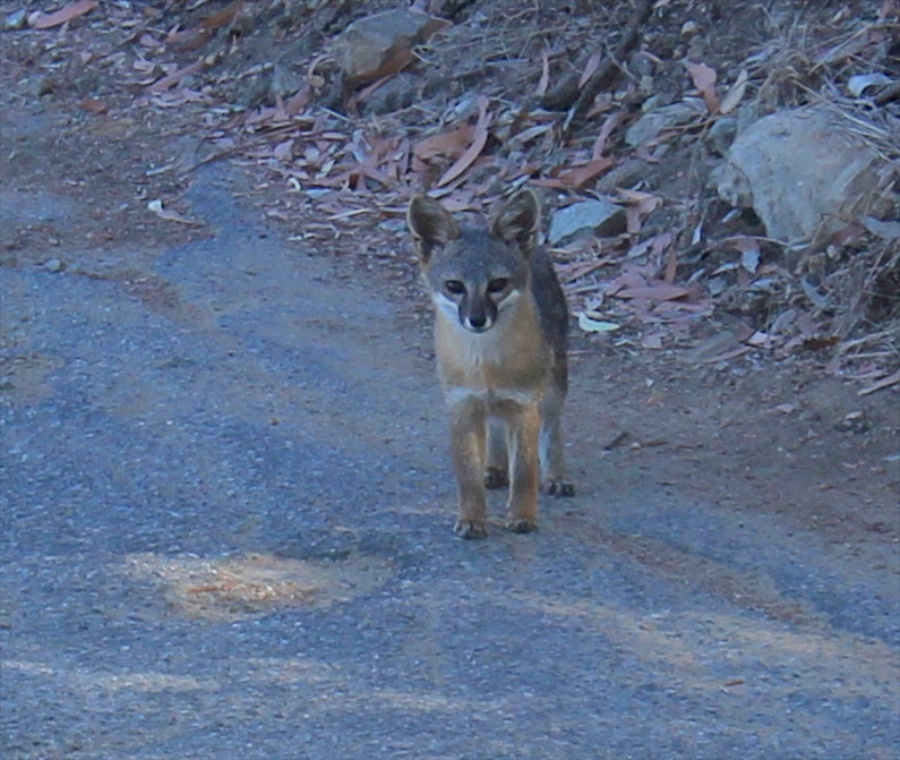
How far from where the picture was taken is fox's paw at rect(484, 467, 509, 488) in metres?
7.23

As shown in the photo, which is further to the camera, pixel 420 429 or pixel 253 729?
pixel 420 429

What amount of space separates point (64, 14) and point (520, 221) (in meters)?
9.40

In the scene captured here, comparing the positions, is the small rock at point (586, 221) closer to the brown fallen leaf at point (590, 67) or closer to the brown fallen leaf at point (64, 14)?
the brown fallen leaf at point (590, 67)

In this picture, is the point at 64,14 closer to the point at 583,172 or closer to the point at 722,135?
the point at 583,172

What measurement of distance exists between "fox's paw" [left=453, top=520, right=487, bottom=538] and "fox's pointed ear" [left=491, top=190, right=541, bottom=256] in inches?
41.8

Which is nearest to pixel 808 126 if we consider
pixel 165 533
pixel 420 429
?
pixel 420 429

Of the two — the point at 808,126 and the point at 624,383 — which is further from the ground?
the point at 808,126

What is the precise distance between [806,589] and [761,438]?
5.48 ft

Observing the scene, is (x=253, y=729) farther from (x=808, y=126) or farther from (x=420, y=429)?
(x=808, y=126)

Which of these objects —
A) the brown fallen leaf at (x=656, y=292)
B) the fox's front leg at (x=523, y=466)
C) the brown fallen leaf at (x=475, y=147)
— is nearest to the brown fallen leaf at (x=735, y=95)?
the brown fallen leaf at (x=656, y=292)

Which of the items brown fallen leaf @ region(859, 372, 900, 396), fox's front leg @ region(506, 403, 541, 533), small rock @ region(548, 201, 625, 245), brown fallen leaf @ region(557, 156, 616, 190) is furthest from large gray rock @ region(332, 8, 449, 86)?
fox's front leg @ region(506, 403, 541, 533)

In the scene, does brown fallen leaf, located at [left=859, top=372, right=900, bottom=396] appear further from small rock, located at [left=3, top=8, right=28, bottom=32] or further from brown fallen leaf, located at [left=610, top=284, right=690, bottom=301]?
small rock, located at [left=3, top=8, right=28, bottom=32]

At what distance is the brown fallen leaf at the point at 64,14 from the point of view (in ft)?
49.0

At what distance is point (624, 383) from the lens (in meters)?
8.75
